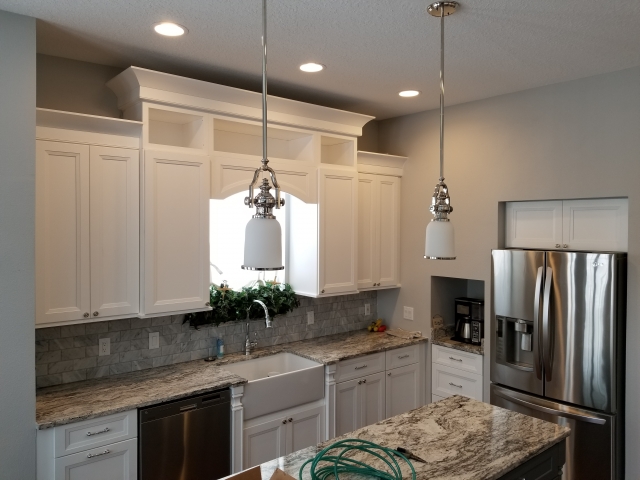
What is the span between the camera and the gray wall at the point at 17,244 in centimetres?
237

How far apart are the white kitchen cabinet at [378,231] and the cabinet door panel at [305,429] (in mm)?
1131

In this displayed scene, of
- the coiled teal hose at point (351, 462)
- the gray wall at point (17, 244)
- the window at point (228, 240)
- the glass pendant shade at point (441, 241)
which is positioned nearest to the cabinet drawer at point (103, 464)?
the gray wall at point (17, 244)

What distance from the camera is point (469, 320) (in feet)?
13.8

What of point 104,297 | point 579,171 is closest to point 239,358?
point 104,297

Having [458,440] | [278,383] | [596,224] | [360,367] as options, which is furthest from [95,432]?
[596,224]

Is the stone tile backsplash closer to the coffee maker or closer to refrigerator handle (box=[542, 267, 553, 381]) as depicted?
the coffee maker

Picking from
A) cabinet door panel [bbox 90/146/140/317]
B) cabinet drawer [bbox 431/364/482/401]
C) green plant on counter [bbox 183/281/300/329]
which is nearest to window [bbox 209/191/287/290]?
green plant on counter [bbox 183/281/300/329]

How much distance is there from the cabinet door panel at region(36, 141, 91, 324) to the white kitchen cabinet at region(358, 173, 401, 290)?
218 centimetres

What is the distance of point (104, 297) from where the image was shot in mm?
2902

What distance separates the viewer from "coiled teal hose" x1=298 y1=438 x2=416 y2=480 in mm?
1827

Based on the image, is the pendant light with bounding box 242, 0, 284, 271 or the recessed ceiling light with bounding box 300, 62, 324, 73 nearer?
the pendant light with bounding box 242, 0, 284, 271

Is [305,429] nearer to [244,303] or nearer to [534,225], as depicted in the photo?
[244,303]

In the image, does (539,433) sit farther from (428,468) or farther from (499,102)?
(499,102)

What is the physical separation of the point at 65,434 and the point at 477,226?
10.0ft
